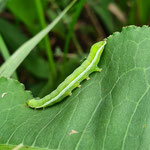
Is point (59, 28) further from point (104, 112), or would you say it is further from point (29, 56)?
point (104, 112)

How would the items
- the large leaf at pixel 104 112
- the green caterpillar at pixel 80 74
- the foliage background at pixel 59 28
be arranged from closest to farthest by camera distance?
the large leaf at pixel 104 112, the green caterpillar at pixel 80 74, the foliage background at pixel 59 28

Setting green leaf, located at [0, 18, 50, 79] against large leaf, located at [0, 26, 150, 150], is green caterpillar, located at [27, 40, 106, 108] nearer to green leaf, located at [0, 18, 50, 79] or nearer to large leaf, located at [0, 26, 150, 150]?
large leaf, located at [0, 26, 150, 150]

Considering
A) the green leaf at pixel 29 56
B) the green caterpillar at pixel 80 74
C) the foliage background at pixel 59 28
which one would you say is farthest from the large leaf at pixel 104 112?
the green leaf at pixel 29 56

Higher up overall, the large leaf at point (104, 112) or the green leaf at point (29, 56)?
the green leaf at point (29, 56)

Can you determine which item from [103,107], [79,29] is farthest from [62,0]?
[103,107]

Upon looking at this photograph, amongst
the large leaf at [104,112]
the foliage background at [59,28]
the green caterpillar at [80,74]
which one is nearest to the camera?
the large leaf at [104,112]

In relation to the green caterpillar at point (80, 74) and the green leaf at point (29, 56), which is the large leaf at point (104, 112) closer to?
the green caterpillar at point (80, 74)

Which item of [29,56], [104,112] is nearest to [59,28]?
[29,56]

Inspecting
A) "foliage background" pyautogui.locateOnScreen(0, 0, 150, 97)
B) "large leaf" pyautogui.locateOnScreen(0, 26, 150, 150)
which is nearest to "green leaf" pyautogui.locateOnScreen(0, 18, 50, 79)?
"foliage background" pyautogui.locateOnScreen(0, 0, 150, 97)

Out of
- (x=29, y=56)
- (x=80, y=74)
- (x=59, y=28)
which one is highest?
(x=59, y=28)
